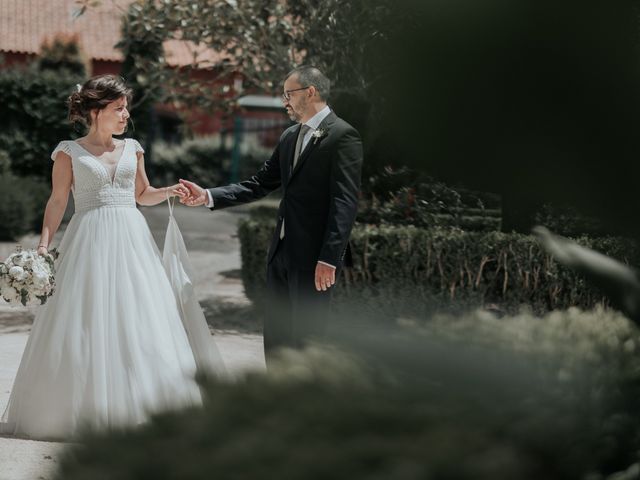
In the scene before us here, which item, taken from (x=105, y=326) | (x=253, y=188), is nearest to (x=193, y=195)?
(x=253, y=188)

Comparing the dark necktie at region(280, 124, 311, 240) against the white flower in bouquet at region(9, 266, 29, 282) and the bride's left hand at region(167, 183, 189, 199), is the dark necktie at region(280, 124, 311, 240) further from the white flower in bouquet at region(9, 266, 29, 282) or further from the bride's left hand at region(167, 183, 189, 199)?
the white flower in bouquet at region(9, 266, 29, 282)

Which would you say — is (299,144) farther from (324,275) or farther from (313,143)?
(324,275)

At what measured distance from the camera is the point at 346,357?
1.78 metres

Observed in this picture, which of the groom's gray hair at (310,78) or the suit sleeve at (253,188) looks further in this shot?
the suit sleeve at (253,188)

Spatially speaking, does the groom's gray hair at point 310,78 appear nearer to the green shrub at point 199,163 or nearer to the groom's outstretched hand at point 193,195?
the groom's outstretched hand at point 193,195

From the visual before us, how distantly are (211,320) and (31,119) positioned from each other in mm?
11823

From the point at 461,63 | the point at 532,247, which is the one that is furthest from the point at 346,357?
the point at 532,247

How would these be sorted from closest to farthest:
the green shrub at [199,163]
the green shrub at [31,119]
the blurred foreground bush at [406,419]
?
the blurred foreground bush at [406,419], the green shrub at [31,119], the green shrub at [199,163]

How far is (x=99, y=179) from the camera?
15.7ft

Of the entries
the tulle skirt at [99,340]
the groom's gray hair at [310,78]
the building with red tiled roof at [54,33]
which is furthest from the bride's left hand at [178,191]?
the building with red tiled roof at [54,33]

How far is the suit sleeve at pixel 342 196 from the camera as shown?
4.66m

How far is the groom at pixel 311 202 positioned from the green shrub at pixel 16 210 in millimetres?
10070

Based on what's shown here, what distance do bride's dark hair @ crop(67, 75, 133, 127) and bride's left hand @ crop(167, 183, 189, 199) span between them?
0.54 meters

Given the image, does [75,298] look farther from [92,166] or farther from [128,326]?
[92,166]
